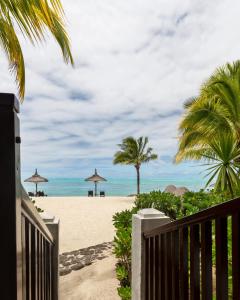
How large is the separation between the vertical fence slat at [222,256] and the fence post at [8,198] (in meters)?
0.88

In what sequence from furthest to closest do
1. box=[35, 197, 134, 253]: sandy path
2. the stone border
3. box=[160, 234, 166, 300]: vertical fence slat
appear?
box=[35, 197, 134, 253]: sandy path
the stone border
box=[160, 234, 166, 300]: vertical fence slat

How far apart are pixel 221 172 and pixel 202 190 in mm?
1162

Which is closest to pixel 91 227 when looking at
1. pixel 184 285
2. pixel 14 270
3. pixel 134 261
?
pixel 134 261

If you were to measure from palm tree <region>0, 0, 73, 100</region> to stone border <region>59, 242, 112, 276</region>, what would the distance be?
3783 millimetres

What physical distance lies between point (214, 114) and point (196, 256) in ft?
29.8

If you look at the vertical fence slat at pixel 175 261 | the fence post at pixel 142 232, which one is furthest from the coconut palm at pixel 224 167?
the vertical fence slat at pixel 175 261

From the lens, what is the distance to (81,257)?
325 inches

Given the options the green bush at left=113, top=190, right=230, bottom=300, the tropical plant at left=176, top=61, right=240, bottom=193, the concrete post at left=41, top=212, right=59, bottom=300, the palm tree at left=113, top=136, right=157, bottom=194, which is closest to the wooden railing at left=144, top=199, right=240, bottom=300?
the concrete post at left=41, top=212, right=59, bottom=300

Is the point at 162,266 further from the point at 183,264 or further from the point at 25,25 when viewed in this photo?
the point at 25,25

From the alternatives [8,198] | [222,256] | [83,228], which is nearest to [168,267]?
[222,256]

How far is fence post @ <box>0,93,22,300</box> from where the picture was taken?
1040 millimetres

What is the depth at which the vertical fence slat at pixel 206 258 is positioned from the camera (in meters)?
1.61

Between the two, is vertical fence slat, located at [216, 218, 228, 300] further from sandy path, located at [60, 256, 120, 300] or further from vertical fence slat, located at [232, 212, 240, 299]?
sandy path, located at [60, 256, 120, 300]

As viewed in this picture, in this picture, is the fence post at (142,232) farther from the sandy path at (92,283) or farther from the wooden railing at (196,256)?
the sandy path at (92,283)
